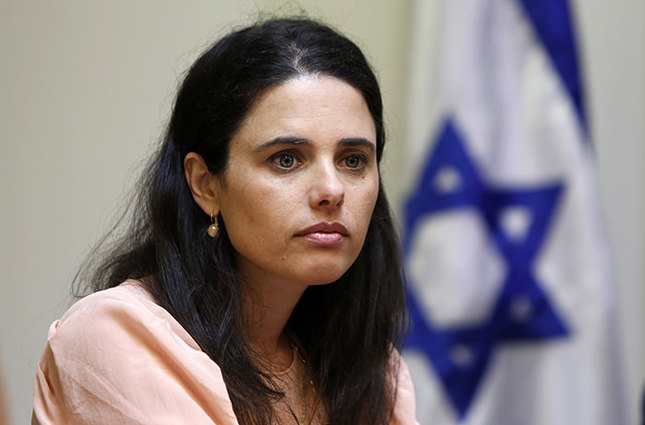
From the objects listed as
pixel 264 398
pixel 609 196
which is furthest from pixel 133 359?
pixel 609 196

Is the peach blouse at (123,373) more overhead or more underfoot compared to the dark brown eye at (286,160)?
more underfoot

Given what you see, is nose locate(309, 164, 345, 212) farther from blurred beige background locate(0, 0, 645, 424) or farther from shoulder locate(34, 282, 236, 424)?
blurred beige background locate(0, 0, 645, 424)

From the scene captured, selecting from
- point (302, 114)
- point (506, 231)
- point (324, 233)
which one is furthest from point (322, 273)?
point (506, 231)

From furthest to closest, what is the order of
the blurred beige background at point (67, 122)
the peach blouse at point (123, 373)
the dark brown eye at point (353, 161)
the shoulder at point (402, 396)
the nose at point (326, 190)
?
the blurred beige background at point (67, 122)
the shoulder at point (402, 396)
the dark brown eye at point (353, 161)
the nose at point (326, 190)
the peach blouse at point (123, 373)

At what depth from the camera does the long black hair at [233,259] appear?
1820 mm

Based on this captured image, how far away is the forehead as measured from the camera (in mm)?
1795

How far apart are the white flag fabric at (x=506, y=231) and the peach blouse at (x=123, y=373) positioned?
1608mm

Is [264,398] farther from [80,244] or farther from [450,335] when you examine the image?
[450,335]

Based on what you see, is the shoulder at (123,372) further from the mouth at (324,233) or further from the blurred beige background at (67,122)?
the blurred beige background at (67,122)

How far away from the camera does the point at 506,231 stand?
3252 mm

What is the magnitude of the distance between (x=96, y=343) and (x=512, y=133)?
76.9 inches

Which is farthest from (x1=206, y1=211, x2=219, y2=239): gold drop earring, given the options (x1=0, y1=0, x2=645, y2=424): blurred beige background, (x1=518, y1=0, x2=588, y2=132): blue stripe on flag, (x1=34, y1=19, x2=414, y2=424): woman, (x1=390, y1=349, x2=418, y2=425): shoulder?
(x1=518, y1=0, x2=588, y2=132): blue stripe on flag

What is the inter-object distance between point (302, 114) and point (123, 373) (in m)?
0.55

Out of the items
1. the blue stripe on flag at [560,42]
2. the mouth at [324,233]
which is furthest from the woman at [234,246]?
the blue stripe on flag at [560,42]
